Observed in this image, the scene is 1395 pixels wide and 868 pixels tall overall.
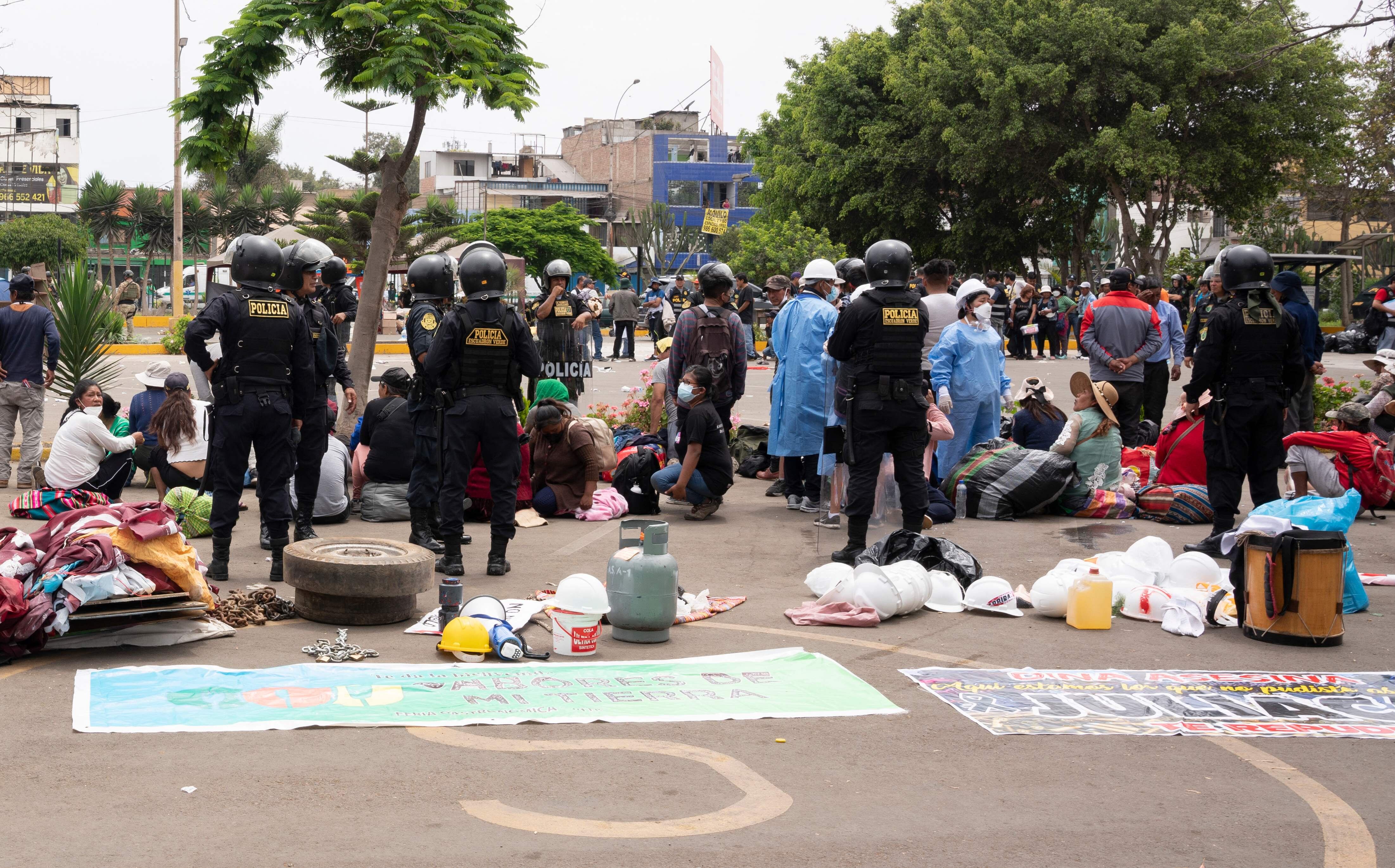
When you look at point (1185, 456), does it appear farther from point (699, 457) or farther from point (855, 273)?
point (699, 457)

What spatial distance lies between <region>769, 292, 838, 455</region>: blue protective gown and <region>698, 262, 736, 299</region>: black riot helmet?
1.73ft

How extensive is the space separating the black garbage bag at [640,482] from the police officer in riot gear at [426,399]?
6.27ft

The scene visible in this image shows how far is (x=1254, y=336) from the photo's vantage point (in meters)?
8.48

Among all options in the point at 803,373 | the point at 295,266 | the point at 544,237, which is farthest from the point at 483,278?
the point at 544,237

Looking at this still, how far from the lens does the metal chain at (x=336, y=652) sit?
598cm

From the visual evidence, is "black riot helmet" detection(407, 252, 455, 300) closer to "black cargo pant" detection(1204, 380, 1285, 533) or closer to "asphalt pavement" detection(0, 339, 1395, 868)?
"asphalt pavement" detection(0, 339, 1395, 868)

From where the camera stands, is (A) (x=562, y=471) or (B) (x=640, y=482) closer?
(A) (x=562, y=471)

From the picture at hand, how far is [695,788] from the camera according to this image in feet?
14.7

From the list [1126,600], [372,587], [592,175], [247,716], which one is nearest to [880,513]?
[1126,600]

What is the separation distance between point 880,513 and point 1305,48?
26413 mm

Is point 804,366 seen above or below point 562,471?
above

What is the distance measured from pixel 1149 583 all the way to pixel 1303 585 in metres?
1.12

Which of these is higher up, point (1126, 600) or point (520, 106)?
point (520, 106)

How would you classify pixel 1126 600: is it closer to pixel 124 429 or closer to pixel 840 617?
pixel 840 617
